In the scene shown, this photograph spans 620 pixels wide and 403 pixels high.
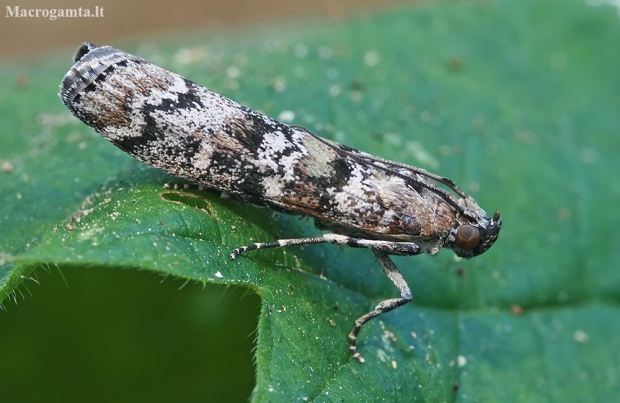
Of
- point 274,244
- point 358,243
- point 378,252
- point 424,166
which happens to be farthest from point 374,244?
point 424,166

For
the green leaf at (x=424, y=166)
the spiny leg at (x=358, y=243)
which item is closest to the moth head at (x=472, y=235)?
the spiny leg at (x=358, y=243)

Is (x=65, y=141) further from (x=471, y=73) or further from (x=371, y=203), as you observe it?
(x=471, y=73)

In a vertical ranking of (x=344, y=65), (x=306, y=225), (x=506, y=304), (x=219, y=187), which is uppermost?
(x=344, y=65)

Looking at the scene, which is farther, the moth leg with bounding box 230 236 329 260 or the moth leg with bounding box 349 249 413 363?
the moth leg with bounding box 349 249 413 363

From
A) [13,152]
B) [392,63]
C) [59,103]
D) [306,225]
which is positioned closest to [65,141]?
[13,152]

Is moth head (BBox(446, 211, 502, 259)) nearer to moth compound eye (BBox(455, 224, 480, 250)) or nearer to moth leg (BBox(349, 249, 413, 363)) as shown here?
moth compound eye (BBox(455, 224, 480, 250))

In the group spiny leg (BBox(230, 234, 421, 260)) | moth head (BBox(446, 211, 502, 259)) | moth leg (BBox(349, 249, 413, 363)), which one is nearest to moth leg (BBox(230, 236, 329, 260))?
spiny leg (BBox(230, 234, 421, 260))

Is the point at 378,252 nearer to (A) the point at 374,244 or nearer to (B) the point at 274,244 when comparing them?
(A) the point at 374,244
